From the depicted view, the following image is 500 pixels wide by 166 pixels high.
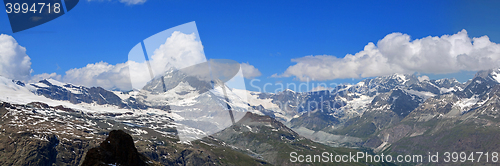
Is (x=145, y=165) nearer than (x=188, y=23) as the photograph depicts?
No

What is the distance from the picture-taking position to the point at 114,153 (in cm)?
5116

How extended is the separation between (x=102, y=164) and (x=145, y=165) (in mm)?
12908

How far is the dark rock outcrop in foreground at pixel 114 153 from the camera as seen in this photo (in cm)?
4744

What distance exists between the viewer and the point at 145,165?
59.4 meters

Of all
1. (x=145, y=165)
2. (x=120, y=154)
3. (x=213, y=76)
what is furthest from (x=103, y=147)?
(x=213, y=76)

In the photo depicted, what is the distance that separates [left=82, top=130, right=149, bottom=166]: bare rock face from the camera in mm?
47438

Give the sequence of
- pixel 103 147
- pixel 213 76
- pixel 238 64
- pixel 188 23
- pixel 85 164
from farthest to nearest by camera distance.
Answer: pixel 103 147
pixel 85 164
pixel 213 76
pixel 238 64
pixel 188 23

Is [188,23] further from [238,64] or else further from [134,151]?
[134,151]

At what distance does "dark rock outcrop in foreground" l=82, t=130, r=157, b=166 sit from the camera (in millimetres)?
47438

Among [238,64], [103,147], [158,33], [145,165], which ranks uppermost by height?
[158,33]

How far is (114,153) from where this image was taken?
51156 mm

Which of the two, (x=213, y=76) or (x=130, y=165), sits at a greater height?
(x=213, y=76)

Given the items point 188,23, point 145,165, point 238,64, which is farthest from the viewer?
point 145,165

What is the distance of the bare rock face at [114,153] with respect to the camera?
1868 inches
